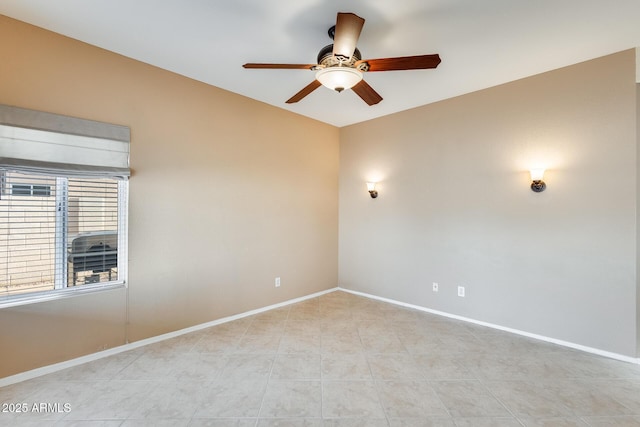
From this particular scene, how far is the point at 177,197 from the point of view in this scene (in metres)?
3.16

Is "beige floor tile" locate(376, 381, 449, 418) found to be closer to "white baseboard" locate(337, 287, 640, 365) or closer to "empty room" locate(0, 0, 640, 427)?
"empty room" locate(0, 0, 640, 427)

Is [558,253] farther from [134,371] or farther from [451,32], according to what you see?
[134,371]

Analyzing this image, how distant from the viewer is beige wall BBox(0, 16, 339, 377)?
93.8 inches

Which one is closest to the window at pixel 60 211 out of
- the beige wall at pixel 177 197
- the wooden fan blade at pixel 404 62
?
the beige wall at pixel 177 197

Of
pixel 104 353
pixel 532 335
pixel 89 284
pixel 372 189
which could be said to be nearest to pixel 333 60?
pixel 372 189

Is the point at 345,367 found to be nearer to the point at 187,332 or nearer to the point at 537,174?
the point at 187,332

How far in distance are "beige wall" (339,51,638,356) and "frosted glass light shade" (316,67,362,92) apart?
2.17 m

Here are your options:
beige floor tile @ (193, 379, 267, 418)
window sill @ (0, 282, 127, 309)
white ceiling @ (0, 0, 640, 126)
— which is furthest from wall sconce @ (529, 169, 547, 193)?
window sill @ (0, 282, 127, 309)

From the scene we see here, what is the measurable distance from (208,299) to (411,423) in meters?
2.46

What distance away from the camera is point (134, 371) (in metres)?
2.45

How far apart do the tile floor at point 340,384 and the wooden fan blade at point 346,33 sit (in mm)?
2457

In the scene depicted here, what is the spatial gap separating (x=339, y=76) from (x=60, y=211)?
2591 mm

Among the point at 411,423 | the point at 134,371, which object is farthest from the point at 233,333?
the point at 411,423

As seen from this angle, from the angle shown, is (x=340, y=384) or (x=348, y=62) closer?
(x=348, y=62)
